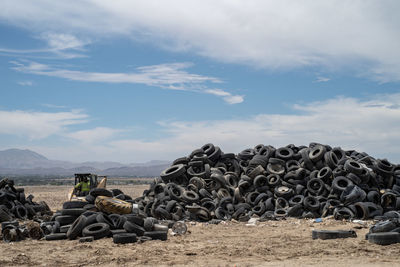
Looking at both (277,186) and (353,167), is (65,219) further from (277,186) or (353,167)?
(353,167)

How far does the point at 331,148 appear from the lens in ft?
77.4

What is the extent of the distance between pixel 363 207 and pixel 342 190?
1.41 m

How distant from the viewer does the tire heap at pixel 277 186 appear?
1929cm

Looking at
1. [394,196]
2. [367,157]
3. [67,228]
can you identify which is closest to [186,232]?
[67,228]

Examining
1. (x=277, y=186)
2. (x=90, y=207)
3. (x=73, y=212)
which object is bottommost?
(x=73, y=212)

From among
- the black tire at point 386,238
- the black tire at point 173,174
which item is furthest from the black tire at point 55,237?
the black tire at point 386,238

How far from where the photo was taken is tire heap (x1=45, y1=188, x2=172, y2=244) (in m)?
14.0

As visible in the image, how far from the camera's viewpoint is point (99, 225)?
14422 millimetres

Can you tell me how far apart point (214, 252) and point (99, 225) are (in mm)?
4368

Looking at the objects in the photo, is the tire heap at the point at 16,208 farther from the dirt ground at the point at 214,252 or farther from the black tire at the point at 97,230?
the dirt ground at the point at 214,252

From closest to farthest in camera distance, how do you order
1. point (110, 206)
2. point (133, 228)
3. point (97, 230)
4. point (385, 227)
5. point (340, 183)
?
point (385, 227)
point (97, 230)
point (133, 228)
point (110, 206)
point (340, 183)

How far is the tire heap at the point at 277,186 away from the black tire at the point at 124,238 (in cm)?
578

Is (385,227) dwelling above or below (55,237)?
above

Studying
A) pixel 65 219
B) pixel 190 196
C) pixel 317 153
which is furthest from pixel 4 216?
pixel 317 153
